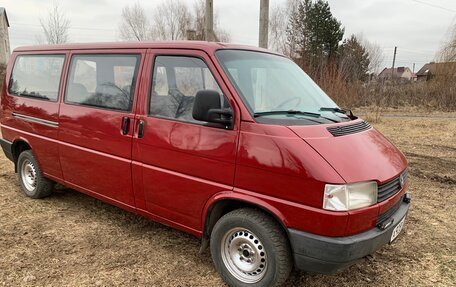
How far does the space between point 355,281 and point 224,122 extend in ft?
5.92

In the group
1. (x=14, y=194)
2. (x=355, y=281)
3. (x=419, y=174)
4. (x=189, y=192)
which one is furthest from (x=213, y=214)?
(x=419, y=174)

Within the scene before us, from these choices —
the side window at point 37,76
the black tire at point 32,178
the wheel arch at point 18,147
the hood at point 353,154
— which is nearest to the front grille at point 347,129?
the hood at point 353,154

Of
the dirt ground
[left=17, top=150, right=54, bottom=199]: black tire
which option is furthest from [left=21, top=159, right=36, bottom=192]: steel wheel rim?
the dirt ground

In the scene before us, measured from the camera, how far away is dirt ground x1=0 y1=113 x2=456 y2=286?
3.24 metres

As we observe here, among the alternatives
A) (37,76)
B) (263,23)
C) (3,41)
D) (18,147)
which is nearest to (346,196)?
(37,76)

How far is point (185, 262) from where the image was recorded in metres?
3.52

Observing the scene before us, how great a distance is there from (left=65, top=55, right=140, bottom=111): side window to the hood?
1.73m

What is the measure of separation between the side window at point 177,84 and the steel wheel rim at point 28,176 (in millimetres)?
2707

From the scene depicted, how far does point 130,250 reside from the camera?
3715 millimetres

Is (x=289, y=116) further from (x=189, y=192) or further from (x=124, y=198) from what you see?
(x=124, y=198)

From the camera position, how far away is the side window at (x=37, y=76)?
4504 millimetres

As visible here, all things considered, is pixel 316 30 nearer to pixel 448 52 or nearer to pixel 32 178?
pixel 448 52

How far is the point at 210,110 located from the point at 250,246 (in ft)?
3.70

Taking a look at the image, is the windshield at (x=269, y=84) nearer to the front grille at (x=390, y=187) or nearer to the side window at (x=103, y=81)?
the front grille at (x=390, y=187)
